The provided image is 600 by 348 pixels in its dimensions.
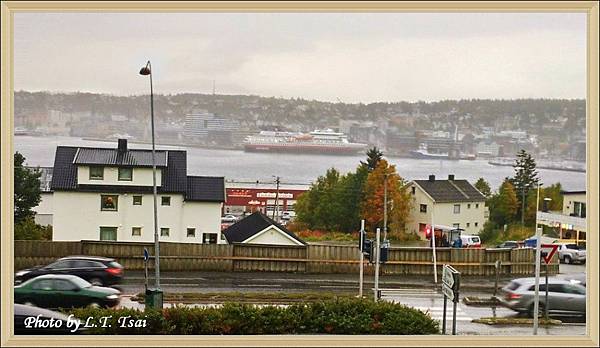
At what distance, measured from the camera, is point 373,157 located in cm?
1141

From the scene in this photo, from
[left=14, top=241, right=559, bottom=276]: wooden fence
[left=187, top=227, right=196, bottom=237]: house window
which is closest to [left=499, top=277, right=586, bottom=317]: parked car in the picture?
[left=14, top=241, right=559, bottom=276]: wooden fence

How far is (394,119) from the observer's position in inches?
437

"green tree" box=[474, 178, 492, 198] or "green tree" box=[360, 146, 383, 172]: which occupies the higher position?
"green tree" box=[360, 146, 383, 172]

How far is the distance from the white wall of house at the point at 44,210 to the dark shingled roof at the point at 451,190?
199 inches

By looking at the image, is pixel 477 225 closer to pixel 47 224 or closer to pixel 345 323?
pixel 345 323

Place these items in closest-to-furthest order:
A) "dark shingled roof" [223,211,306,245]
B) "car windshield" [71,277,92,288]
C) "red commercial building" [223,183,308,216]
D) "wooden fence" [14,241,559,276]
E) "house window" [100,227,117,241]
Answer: "car windshield" [71,277,92,288] < "house window" [100,227,117,241] < "wooden fence" [14,241,559,276] < "dark shingled roof" [223,211,306,245] < "red commercial building" [223,183,308,216]

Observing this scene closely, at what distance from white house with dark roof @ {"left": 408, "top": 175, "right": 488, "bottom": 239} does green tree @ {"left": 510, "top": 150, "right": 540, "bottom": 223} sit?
0.59 metres

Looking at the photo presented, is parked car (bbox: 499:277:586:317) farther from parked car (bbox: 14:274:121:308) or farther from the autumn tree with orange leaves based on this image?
parked car (bbox: 14:274:121:308)

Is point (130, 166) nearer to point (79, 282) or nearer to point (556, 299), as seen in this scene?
point (79, 282)

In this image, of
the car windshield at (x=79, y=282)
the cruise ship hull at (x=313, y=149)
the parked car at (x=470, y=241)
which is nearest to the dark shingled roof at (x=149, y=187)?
the cruise ship hull at (x=313, y=149)

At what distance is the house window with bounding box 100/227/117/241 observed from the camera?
10062 millimetres

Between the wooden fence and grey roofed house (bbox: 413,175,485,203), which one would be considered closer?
the wooden fence

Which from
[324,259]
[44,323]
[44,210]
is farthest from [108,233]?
[324,259]

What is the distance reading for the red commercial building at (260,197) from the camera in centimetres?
1109
